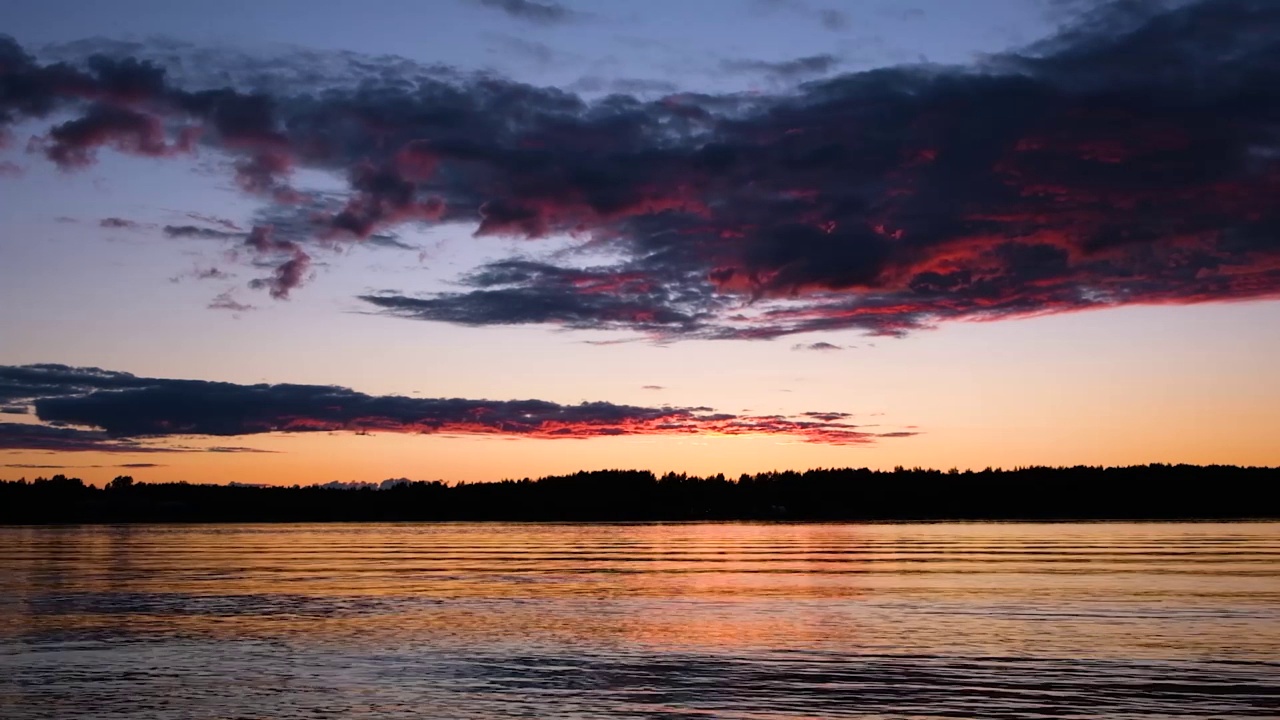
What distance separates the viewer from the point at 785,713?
84.4ft

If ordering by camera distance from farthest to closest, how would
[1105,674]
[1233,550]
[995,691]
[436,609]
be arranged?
1. [1233,550]
2. [436,609]
3. [1105,674]
4. [995,691]

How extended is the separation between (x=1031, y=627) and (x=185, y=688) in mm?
27085

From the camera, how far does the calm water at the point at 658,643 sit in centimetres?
2739

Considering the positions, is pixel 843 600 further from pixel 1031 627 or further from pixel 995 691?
pixel 995 691

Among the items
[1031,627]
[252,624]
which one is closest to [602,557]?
[252,624]

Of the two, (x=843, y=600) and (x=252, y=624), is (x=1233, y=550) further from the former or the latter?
(x=252, y=624)

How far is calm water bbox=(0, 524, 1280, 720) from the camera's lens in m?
27.4

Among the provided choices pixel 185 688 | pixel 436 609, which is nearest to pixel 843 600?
pixel 436 609

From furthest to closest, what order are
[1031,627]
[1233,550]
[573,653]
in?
[1233,550] < [1031,627] < [573,653]

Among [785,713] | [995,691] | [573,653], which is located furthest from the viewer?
[573,653]

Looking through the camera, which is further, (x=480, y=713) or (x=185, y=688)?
(x=185, y=688)

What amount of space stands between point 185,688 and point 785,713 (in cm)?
1574

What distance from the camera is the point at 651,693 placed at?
28.8 m

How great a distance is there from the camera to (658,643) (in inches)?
1527
